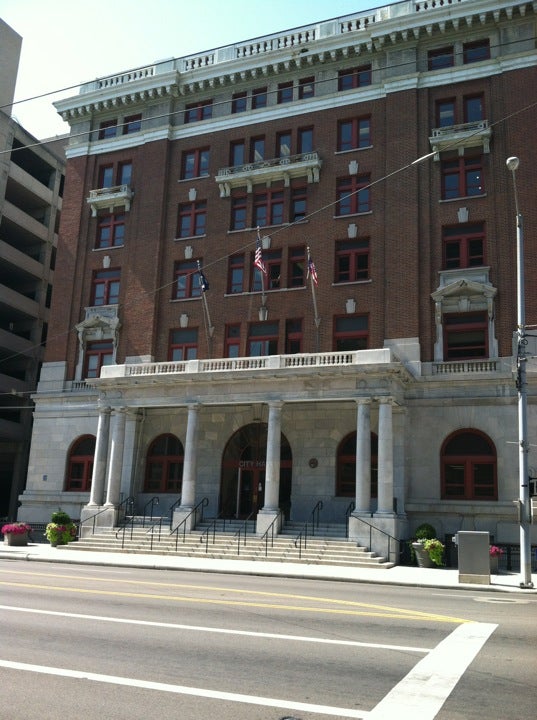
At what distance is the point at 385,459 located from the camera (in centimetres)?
2864

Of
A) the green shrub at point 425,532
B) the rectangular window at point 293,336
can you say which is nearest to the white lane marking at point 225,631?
the green shrub at point 425,532

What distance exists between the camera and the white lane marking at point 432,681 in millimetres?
6875

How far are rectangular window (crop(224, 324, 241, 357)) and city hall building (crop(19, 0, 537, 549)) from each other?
12 cm

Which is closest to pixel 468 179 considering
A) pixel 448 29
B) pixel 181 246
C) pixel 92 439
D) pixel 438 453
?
pixel 448 29

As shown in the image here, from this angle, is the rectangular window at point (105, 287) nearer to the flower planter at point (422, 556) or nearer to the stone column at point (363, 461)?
the stone column at point (363, 461)

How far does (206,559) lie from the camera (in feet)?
91.1

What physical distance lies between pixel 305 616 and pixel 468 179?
27124 millimetres

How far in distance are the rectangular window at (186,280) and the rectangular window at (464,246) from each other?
13795mm

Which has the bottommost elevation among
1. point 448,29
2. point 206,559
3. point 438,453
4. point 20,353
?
point 206,559

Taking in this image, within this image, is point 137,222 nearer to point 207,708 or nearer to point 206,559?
point 206,559

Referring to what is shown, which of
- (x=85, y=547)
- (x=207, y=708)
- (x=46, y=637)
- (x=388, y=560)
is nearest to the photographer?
(x=207, y=708)

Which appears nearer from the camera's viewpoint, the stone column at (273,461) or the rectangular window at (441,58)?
the stone column at (273,461)

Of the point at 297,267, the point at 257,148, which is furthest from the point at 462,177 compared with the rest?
the point at 257,148

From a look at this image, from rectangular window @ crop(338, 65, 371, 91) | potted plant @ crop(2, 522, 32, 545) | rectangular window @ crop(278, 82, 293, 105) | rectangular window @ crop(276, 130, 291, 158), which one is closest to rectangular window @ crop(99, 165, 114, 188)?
rectangular window @ crop(276, 130, 291, 158)
